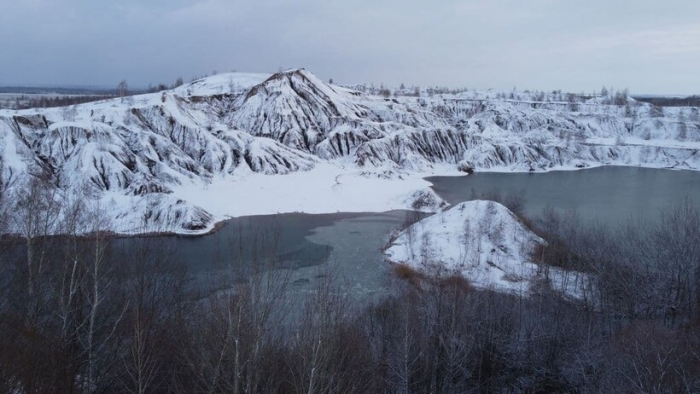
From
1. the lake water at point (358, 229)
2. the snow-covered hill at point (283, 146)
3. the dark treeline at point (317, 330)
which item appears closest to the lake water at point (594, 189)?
the lake water at point (358, 229)

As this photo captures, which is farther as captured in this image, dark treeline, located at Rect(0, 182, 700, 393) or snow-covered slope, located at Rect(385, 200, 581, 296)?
snow-covered slope, located at Rect(385, 200, 581, 296)

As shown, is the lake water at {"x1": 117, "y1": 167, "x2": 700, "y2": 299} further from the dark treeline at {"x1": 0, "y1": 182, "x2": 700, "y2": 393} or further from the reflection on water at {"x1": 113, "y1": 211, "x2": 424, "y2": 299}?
the dark treeline at {"x1": 0, "y1": 182, "x2": 700, "y2": 393}

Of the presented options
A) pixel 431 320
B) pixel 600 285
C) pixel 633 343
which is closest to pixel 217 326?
pixel 431 320

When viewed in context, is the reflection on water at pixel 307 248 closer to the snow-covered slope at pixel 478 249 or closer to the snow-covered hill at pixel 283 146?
the snow-covered slope at pixel 478 249

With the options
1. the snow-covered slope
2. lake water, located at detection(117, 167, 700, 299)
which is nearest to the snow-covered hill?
lake water, located at detection(117, 167, 700, 299)

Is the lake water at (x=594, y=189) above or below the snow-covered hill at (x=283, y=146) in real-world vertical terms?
below

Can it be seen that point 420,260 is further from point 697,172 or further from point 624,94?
point 624,94
